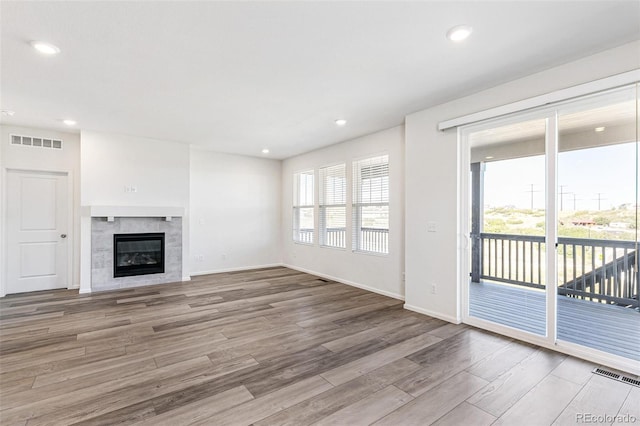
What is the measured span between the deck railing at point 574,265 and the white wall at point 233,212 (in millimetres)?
5031

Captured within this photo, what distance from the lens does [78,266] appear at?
17.1 ft

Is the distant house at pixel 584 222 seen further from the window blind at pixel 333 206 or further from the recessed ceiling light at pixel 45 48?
the recessed ceiling light at pixel 45 48

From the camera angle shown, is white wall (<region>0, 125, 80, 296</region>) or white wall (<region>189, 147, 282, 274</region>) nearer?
white wall (<region>0, 125, 80, 296</region>)

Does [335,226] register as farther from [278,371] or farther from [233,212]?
[278,371]

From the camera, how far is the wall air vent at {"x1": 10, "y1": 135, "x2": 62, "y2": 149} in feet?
15.7

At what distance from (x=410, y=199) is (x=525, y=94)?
170 centimetres

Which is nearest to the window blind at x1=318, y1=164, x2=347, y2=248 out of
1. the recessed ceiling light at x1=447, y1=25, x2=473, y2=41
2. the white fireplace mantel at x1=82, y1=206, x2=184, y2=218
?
the white fireplace mantel at x1=82, y1=206, x2=184, y2=218

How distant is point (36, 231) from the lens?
4.96m

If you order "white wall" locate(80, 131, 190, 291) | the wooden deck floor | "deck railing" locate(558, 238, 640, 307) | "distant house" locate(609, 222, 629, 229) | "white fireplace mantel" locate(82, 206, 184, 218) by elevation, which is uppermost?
"white wall" locate(80, 131, 190, 291)

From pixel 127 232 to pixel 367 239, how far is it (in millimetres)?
4257

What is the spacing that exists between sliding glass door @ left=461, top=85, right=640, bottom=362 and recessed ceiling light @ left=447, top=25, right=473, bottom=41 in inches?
50.3

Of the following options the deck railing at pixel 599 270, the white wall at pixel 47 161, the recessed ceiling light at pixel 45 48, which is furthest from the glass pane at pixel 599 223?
the white wall at pixel 47 161

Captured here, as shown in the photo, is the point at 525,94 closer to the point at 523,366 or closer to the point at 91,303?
the point at 523,366

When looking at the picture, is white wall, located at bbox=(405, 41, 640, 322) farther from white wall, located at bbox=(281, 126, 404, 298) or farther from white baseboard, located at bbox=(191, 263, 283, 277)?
white baseboard, located at bbox=(191, 263, 283, 277)
